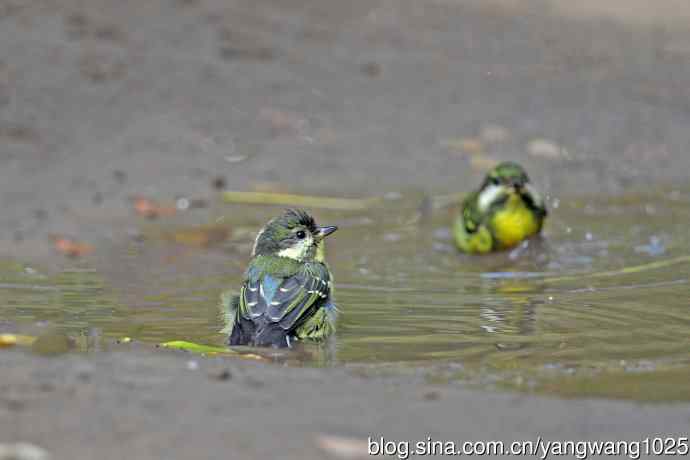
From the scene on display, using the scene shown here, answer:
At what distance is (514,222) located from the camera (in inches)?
405

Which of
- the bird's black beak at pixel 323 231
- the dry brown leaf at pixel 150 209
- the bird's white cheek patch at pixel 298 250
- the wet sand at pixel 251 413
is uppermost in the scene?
the dry brown leaf at pixel 150 209

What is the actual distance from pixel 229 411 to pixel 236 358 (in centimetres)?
135

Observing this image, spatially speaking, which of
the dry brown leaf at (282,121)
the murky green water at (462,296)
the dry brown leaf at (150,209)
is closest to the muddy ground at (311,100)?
the dry brown leaf at (282,121)

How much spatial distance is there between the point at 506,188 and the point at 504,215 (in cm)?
21

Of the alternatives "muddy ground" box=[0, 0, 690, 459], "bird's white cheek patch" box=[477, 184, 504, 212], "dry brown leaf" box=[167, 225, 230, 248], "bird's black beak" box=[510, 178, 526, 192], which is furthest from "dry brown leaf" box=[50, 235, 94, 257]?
"bird's black beak" box=[510, 178, 526, 192]

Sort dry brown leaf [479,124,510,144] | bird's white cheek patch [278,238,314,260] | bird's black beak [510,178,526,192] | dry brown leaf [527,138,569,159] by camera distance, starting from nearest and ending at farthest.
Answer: bird's white cheek patch [278,238,314,260], bird's black beak [510,178,526,192], dry brown leaf [527,138,569,159], dry brown leaf [479,124,510,144]

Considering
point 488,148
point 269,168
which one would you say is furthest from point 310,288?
point 488,148

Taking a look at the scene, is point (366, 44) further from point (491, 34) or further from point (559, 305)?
point (559, 305)

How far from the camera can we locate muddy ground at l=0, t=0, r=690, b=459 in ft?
39.2

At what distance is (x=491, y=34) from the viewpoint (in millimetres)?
16156

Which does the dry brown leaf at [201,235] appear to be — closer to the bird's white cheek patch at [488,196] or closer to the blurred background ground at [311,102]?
the blurred background ground at [311,102]

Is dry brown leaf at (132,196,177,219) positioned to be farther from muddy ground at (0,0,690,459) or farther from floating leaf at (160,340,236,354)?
floating leaf at (160,340,236,354)

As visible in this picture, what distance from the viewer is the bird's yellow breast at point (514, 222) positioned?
1027 cm

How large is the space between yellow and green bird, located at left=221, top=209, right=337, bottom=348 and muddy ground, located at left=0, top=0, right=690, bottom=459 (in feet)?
7.19
